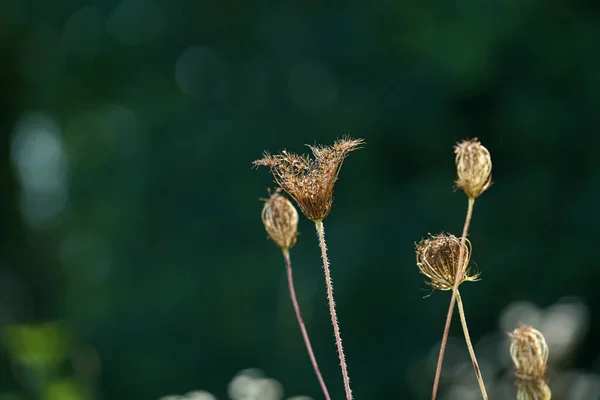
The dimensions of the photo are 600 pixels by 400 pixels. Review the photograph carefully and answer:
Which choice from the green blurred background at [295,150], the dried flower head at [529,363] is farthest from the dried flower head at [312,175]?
the green blurred background at [295,150]

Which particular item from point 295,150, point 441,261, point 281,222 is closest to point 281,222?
point 281,222

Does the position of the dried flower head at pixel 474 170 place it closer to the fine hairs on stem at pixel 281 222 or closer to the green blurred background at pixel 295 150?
the fine hairs on stem at pixel 281 222

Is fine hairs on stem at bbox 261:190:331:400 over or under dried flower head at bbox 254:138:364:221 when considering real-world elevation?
under

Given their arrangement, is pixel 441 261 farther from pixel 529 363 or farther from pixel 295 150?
pixel 295 150

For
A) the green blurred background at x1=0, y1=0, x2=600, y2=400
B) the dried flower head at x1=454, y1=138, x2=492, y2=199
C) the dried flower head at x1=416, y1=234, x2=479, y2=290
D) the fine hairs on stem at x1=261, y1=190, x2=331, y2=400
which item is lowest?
the dried flower head at x1=416, y1=234, x2=479, y2=290

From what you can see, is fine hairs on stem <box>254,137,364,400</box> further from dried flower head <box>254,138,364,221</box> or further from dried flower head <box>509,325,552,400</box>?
dried flower head <box>509,325,552,400</box>

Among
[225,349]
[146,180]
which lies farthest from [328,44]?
[225,349]

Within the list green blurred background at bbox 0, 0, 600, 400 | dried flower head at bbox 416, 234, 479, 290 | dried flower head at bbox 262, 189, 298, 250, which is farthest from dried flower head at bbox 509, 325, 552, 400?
green blurred background at bbox 0, 0, 600, 400
